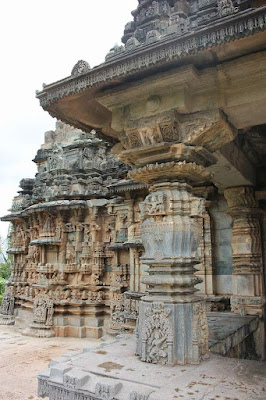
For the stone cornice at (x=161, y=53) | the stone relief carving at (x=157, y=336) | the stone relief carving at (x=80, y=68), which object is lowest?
the stone relief carving at (x=157, y=336)

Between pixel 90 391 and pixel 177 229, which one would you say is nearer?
pixel 90 391

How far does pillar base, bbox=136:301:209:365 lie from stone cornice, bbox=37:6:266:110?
245cm

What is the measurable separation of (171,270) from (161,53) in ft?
7.21

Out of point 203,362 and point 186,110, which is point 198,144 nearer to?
point 186,110

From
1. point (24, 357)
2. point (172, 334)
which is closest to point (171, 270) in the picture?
point (172, 334)

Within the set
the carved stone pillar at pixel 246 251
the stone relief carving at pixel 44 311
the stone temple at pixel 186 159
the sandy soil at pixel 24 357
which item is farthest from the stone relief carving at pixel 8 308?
the carved stone pillar at pixel 246 251

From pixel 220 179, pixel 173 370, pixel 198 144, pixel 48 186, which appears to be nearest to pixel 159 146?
pixel 198 144

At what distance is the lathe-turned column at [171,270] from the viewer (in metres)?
3.47

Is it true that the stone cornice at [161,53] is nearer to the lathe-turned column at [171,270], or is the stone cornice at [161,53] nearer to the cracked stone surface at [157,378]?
the lathe-turned column at [171,270]

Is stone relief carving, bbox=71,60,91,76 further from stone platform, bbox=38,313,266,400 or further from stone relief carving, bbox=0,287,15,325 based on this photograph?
stone relief carving, bbox=0,287,15,325

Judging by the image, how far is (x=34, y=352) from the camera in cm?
915

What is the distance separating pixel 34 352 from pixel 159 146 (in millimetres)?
7577

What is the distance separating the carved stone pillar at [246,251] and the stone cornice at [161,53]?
355 centimetres

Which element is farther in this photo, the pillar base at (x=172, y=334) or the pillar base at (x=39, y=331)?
the pillar base at (x=39, y=331)
